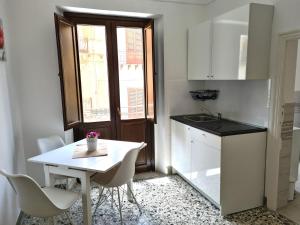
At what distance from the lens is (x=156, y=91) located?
352 cm

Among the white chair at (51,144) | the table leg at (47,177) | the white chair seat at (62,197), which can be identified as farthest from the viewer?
the white chair at (51,144)

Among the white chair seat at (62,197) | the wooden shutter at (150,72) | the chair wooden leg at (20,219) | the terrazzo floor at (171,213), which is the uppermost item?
the wooden shutter at (150,72)

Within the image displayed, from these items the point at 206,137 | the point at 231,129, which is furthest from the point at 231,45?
the point at 206,137

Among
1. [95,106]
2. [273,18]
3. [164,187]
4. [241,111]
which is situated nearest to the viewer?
[273,18]

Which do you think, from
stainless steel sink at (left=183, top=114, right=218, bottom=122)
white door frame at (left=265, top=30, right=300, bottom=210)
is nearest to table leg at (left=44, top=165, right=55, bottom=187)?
stainless steel sink at (left=183, top=114, right=218, bottom=122)

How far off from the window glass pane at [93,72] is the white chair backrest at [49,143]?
64 centimetres

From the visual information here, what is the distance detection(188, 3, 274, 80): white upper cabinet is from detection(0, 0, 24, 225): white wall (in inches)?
93.2

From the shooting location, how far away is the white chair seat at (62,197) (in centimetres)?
188

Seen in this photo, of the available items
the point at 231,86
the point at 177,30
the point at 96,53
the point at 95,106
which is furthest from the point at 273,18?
the point at 95,106

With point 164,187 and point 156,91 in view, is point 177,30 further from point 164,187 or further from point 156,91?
point 164,187

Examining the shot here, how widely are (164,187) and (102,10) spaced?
99.8 inches

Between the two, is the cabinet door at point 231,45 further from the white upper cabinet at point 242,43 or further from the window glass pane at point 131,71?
the window glass pane at point 131,71

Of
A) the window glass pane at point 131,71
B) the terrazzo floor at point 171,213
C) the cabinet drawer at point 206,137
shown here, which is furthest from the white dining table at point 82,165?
the window glass pane at point 131,71

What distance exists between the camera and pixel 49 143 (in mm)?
2666
